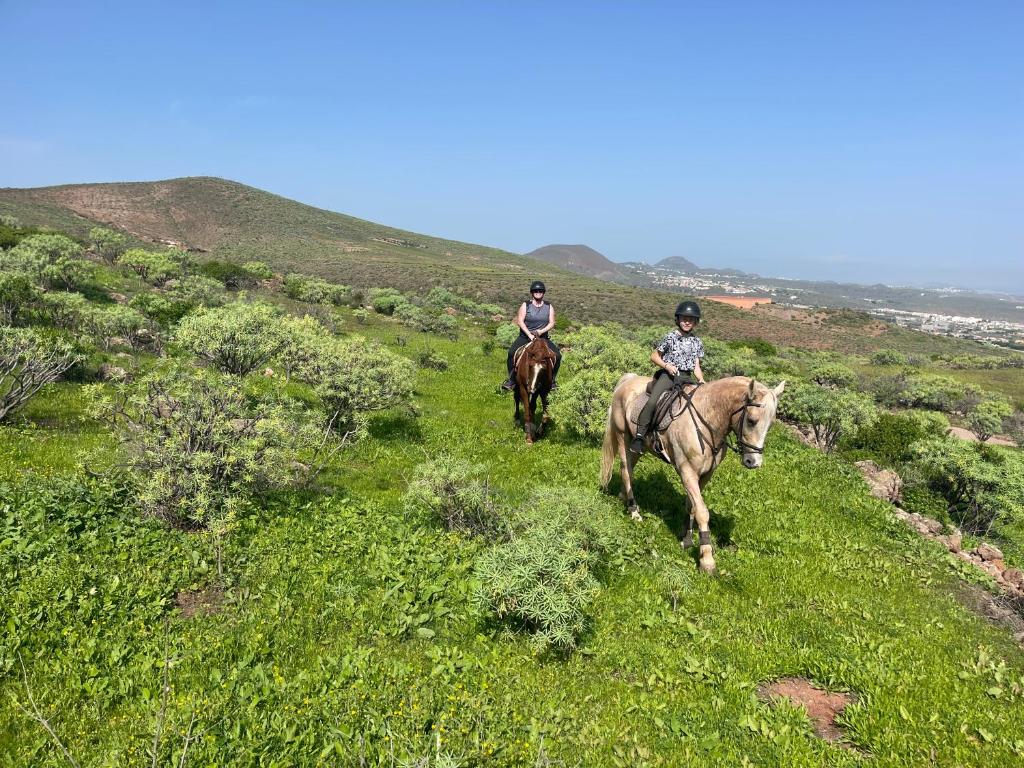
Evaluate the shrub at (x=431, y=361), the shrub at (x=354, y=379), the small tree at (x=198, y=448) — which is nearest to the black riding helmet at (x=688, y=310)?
the small tree at (x=198, y=448)

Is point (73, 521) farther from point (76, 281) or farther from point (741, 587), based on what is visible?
point (76, 281)

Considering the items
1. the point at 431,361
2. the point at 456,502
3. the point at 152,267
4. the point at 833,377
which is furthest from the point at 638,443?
the point at 152,267

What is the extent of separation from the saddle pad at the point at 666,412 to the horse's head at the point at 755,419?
4.06ft

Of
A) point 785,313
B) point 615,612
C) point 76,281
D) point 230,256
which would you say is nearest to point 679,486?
point 615,612

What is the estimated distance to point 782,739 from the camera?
4551 mm

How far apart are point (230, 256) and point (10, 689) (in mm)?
82941

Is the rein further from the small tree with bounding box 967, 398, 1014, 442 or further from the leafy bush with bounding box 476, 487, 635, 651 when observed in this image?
the small tree with bounding box 967, 398, 1014, 442

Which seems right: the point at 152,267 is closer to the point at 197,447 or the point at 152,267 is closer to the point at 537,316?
the point at 537,316

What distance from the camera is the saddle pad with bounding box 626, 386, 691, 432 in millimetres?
8625

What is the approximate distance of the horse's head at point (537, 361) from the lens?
12.9 metres

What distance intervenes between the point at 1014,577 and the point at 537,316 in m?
10.6

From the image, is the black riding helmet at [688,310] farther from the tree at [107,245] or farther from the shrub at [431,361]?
the tree at [107,245]

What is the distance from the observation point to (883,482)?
43.0ft

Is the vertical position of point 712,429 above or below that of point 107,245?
below
